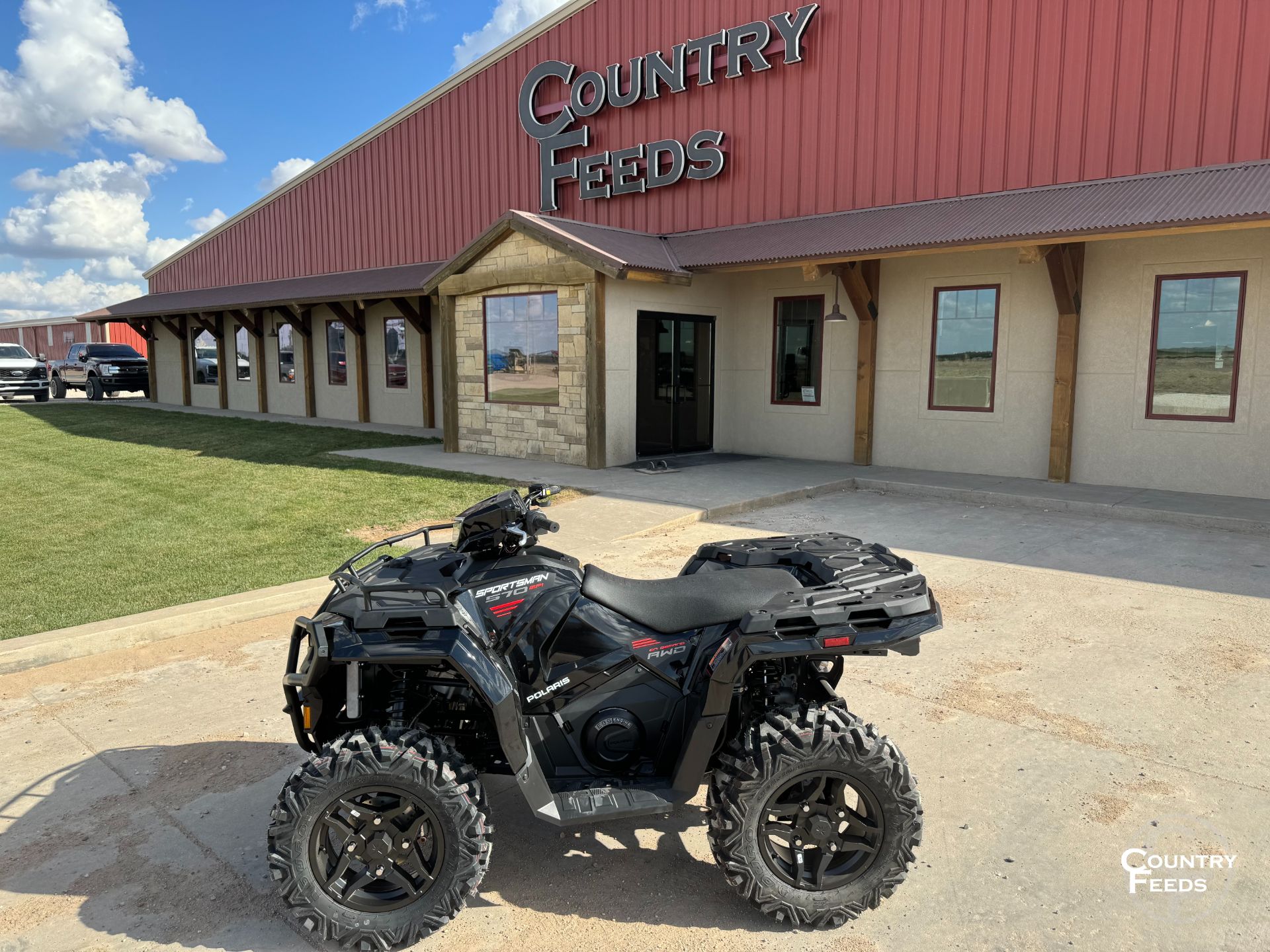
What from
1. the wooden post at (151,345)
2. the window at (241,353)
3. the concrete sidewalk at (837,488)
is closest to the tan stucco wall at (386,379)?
the window at (241,353)

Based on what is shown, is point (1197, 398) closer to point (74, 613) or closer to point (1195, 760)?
point (1195, 760)

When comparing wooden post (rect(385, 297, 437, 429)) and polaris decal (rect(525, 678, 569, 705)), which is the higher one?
wooden post (rect(385, 297, 437, 429))

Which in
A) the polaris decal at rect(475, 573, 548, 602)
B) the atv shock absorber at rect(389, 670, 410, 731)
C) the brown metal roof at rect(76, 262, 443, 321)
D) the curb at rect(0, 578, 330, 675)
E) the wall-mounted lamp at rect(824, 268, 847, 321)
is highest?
the brown metal roof at rect(76, 262, 443, 321)

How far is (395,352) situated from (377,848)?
1803 cm

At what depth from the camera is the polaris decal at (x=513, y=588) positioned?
9.02 ft

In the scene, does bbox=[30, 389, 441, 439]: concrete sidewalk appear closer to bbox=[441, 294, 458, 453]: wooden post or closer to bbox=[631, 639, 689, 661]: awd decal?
bbox=[441, 294, 458, 453]: wooden post

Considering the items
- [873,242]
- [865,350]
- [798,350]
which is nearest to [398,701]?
[873,242]

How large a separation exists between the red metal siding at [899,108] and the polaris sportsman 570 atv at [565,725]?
1012 centimetres

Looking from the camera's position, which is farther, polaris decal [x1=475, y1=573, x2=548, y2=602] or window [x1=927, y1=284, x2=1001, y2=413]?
window [x1=927, y1=284, x2=1001, y2=413]

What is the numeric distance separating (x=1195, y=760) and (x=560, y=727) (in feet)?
9.28

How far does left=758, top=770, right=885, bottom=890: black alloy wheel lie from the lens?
107 inches

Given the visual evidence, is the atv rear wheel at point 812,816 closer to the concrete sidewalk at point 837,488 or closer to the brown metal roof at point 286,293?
the concrete sidewalk at point 837,488

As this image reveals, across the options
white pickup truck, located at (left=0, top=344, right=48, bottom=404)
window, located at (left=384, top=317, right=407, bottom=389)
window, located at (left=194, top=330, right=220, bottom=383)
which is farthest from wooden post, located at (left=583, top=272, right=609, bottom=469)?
white pickup truck, located at (left=0, top=344, right=48, bottom=404)

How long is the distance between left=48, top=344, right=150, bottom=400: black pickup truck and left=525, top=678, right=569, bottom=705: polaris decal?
29.6 metres
